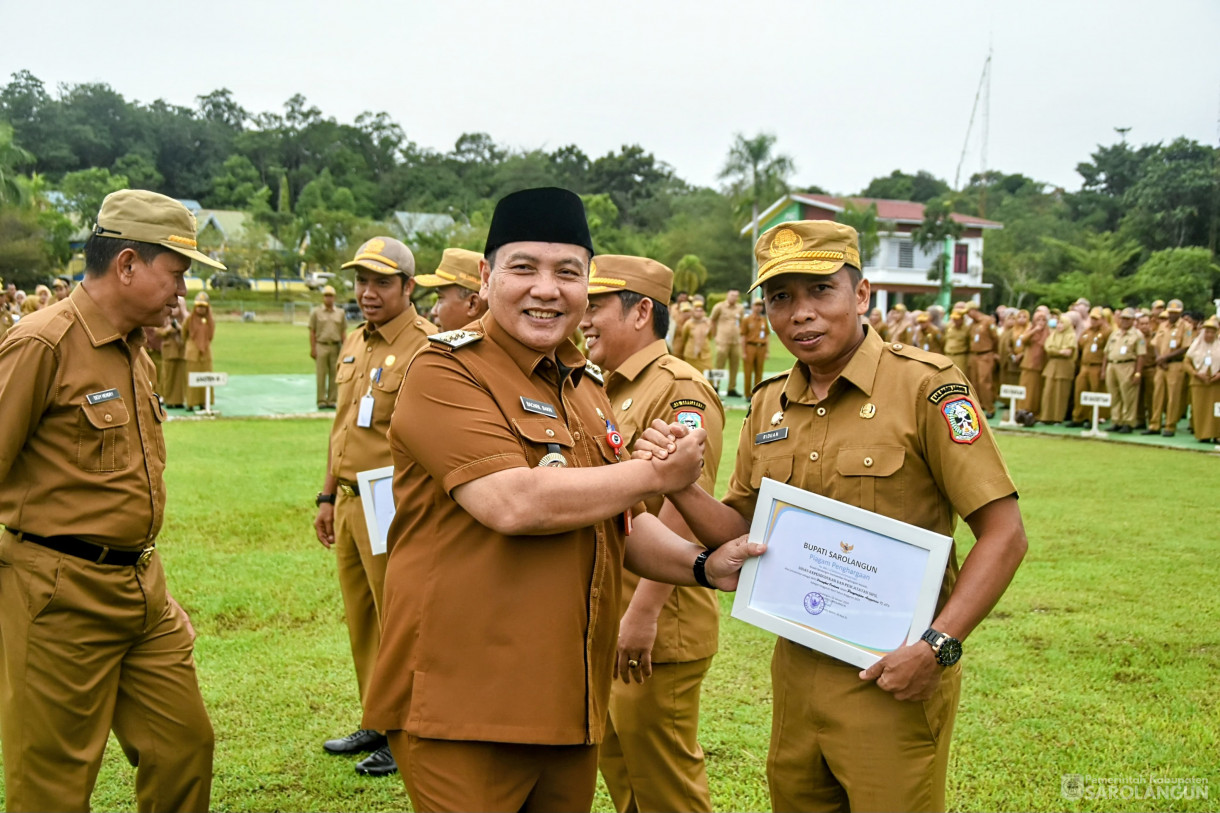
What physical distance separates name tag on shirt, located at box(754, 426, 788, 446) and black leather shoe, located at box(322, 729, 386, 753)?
9.22 ft

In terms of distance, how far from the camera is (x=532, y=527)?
6.64 ft

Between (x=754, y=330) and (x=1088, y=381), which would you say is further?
(x=754, y=330)

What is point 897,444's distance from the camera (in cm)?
257

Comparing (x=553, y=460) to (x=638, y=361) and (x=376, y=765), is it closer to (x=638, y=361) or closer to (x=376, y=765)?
(x=638, y=361)

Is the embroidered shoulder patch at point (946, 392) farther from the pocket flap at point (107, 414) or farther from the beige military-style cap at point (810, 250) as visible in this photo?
the pocket flap at point (107, 414)

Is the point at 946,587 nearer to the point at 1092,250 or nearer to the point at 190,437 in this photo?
the point at 190,437

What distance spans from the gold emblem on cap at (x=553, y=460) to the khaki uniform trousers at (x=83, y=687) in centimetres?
186

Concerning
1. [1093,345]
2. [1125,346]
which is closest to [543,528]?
[1125,346]

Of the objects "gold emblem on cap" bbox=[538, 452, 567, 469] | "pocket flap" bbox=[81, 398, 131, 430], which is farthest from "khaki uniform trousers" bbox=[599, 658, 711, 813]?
"pocket flap" bbox=[81, 398, 131, 430]

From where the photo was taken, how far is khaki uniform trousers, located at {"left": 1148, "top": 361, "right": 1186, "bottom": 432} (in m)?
16.6

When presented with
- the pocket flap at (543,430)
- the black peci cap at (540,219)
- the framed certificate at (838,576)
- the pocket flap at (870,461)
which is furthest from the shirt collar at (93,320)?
the pocket flap at (870,461)

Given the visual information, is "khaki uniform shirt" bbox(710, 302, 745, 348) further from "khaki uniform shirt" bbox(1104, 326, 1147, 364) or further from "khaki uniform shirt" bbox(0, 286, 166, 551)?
"khaki uniform shirt" bbox(0, 286, 166, 551)

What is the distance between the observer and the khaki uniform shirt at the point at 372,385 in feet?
15.1

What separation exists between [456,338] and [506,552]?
542 millimetres
